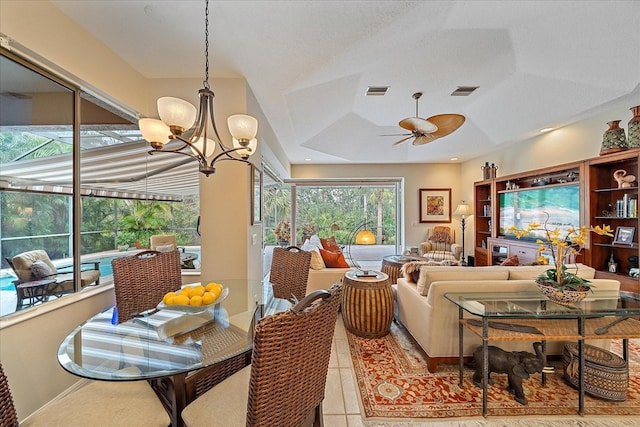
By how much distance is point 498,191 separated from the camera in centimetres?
545

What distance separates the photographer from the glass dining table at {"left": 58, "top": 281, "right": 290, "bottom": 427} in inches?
47.1

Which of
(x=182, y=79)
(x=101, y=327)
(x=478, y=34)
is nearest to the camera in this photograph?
(x=101, y=327)

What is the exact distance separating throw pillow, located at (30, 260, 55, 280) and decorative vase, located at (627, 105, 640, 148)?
560 cm

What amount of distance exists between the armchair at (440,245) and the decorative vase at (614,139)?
3.18m

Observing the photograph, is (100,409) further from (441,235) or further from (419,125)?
(441,235)

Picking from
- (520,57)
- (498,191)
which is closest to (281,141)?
(520,57)

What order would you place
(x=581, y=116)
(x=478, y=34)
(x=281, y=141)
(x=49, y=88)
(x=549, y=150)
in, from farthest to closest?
(x=281, y=141) < (x=549, y=150) < (x=581, y=116) < (x=478, y=34) < (x=49, y=88)

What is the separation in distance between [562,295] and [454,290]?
27.2 inches

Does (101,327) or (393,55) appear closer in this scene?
(101,327)

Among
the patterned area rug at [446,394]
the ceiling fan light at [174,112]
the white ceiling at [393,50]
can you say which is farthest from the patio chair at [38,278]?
the patterned area rug at [446,394]

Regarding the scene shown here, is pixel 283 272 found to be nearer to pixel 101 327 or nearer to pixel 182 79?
pixel 101 327

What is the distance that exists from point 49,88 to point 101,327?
1.71 meters

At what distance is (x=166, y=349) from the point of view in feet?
4.40

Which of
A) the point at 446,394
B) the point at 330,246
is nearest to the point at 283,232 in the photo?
the point at 330,246
